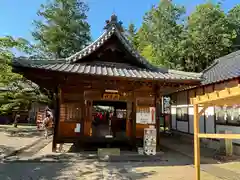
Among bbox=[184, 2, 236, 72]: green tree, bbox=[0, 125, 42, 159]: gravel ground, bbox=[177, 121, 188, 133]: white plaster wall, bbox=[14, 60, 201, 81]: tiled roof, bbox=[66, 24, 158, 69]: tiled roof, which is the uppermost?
bbox=[184, 2, 236, 72]: green tree

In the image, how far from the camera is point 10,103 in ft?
57.5

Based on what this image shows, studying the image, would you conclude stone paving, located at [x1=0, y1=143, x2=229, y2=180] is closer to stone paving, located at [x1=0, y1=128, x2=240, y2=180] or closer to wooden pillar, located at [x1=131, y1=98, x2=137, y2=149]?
stone paving, located at [x1=0, y1=128, x2=240, y2=180]

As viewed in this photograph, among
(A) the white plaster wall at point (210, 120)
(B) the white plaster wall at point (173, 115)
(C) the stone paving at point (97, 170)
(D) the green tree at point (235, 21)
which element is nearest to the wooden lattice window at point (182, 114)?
(B) the white plaster wall at point (173, 115)

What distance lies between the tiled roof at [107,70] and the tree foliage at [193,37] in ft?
37.2

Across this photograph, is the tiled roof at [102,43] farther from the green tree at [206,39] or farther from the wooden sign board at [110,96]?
the green tree at [206,39]

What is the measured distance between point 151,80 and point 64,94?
12.3ft

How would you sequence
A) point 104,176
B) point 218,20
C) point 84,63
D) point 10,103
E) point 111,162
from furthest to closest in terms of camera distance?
point 218,20 → point 10,103 → point 84,63 → point 111,162 → point 104,176

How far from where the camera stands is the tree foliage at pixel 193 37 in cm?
2030

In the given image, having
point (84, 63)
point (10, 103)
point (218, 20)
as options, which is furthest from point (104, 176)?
point (218, 20)

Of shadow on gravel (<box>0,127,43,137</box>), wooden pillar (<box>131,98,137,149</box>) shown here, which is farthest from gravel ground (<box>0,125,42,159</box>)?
wooden pillar (<box>131,98,137,149</box>)

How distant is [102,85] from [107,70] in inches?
27.5

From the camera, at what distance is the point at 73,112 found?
9844 mm

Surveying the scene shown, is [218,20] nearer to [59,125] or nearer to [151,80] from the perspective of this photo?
[151,80]

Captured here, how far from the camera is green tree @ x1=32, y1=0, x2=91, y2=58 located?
20.7 meters
